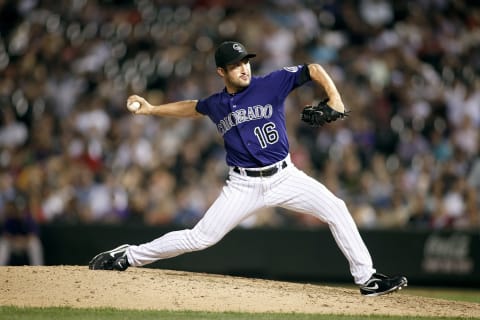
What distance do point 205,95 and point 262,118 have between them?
22.8 feet

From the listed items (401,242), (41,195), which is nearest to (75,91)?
(41,195)

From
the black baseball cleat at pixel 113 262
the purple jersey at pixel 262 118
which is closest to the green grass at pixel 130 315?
the black baseball cleat at pixel 113 262

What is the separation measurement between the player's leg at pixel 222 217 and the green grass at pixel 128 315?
2.92 ft

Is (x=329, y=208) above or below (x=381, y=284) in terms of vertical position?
above

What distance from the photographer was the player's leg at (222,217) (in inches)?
288

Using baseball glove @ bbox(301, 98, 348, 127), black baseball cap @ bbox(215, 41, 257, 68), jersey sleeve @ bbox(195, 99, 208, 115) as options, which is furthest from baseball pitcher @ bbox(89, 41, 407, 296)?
baseball glove @ bbox(301, 98, 348, 127)

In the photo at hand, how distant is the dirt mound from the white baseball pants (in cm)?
36

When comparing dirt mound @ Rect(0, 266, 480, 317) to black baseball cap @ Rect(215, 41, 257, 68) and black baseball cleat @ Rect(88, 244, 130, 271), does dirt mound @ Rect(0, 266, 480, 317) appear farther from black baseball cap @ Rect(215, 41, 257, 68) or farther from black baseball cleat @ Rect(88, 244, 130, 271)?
black baseball cap @ Rect(215, 41, 257, 68)

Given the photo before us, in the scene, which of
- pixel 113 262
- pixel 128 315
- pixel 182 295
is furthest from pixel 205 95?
pixel 128 315

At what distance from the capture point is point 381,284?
726cm

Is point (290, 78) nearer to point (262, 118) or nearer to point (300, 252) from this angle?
point (262, 118)

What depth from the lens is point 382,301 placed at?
24.1 feet

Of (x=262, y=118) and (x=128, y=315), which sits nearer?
(x=128, y=315)

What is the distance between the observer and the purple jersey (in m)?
7.29
